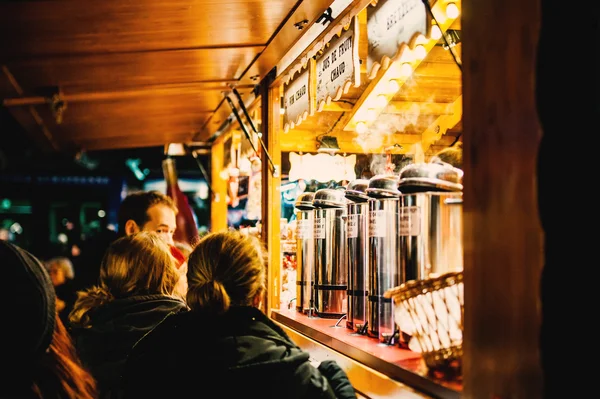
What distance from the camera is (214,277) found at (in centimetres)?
200

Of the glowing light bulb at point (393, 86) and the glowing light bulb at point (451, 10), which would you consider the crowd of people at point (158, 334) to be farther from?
the glowing light bulb at point (393, 86)

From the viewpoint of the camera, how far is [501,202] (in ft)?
4.60

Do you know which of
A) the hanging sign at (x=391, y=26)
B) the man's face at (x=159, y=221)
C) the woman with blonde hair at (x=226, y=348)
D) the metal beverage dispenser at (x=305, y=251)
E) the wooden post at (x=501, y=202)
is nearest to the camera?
the wooden post at (x=501, y=202)

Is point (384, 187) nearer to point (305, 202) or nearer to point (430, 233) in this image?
point (430, 233)

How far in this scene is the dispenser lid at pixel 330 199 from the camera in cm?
292

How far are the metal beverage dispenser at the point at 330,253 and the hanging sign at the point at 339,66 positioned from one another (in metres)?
0.50

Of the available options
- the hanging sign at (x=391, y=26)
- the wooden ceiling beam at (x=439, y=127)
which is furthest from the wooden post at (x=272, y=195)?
the hanging sign at (x=391, y=26)

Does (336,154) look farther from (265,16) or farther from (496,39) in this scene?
(496,39)

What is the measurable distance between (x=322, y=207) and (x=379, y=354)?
106 cm

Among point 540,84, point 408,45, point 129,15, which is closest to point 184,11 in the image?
point 129,15

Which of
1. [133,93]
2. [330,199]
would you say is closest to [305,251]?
[330,199]

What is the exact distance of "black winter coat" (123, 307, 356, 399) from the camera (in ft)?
5.78

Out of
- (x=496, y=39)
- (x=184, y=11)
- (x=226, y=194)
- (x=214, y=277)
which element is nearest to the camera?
(x=496, y=39)

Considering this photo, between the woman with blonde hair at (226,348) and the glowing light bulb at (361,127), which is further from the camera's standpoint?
the glowing light bulb at (361,127)
